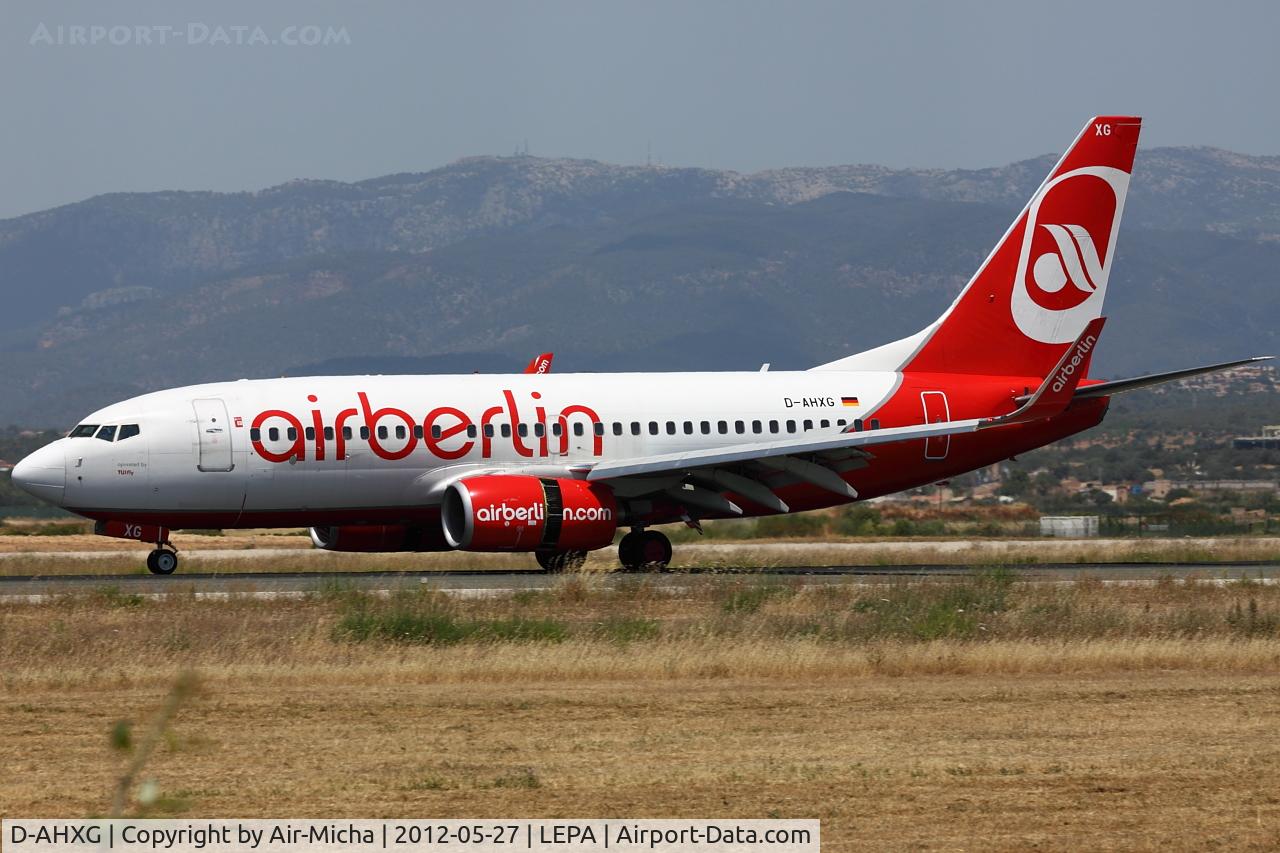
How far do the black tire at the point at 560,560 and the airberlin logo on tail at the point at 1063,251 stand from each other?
1005cm

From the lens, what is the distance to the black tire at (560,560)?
3306 centimetres

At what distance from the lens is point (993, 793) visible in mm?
13070

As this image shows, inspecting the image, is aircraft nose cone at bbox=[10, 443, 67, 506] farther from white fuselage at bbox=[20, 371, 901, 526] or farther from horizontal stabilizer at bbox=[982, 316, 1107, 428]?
horizontal stabilizer at bbox=[982, 316, 1107, 428]

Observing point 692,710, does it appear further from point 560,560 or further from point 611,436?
point 611,436

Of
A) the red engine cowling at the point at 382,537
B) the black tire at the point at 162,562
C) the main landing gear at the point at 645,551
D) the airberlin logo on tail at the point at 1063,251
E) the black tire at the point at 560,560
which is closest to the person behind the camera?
the black tire at the point at 560,560

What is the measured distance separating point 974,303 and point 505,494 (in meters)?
11.0

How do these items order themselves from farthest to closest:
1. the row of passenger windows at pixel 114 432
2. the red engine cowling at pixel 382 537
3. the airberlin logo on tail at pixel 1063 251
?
the airberlin logo on tail at pixel 1063 251 < the red engine cowling at pixel 382 537 < the row of passenger windows at pixel 114 432

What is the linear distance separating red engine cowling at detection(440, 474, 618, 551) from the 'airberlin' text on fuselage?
42.1 inches

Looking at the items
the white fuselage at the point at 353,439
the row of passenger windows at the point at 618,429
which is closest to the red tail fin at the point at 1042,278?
the row of passenger windows at the point at 618,429

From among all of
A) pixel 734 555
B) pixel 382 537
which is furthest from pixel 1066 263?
pixel 382 537

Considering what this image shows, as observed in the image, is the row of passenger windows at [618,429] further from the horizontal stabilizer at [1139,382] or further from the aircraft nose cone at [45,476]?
the horizontal stabilizer at [1139,382]

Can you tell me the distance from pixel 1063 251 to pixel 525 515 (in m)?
12.7

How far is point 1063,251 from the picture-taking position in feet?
122

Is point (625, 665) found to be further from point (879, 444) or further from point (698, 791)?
point (879, 444)
